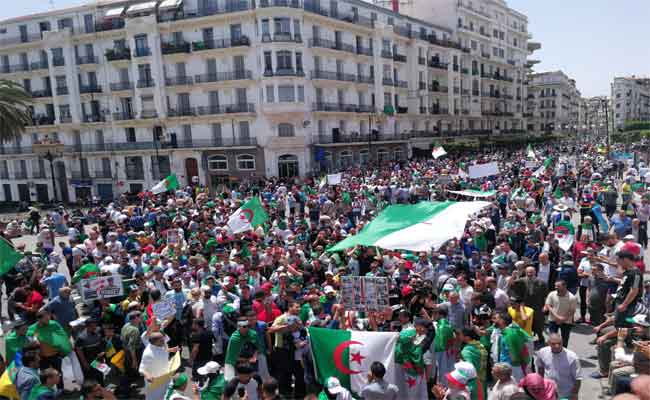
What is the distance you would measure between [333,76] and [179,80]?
44.4 feet

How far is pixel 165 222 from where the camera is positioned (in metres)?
17.9

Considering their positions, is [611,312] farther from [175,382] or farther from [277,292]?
[175,382]

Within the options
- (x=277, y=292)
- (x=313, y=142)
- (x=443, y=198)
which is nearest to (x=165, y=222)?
(x=277, y=292)

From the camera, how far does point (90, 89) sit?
4650 cm

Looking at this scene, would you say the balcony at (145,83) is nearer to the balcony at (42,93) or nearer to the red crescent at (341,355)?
the balcony at (42,93)

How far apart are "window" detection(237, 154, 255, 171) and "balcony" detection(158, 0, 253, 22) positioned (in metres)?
11.9

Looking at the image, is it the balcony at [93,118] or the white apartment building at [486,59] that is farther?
the white apartment building at [486,59]

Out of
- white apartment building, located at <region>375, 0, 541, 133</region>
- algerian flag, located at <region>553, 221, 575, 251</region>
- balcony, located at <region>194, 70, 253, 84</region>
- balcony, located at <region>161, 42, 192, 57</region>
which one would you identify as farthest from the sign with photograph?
white apartment building, located at <region>375, 0, 541, 133</region>

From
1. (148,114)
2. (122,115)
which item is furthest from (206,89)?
(122,115)

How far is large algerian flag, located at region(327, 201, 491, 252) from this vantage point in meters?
9.88

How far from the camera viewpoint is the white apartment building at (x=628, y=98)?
12750 cm

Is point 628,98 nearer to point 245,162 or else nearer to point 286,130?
point 286,130

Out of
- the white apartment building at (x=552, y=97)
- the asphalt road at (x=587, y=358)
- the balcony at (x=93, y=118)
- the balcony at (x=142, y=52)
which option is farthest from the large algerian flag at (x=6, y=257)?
the white apartment building at (x=552, y=97)

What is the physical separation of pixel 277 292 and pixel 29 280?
256 inches
